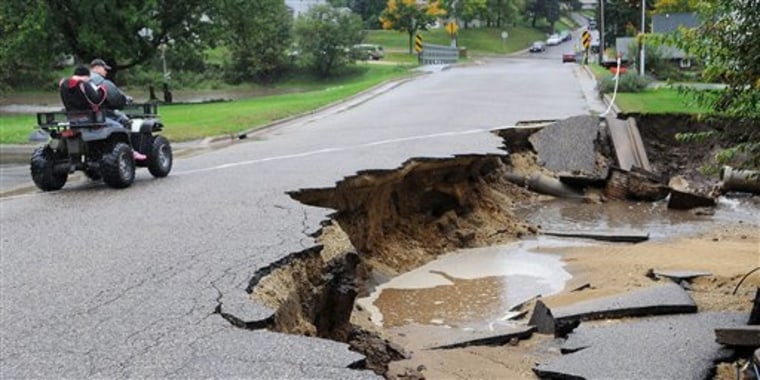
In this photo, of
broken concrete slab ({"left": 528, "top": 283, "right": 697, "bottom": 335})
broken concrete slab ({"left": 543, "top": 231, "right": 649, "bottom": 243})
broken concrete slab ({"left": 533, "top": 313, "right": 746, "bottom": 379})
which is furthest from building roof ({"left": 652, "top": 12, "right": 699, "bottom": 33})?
broken concrete slab ({"left": 533, "top": 313, "right": 746, "bottom": 379})

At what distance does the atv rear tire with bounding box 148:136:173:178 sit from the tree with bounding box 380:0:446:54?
5839cm

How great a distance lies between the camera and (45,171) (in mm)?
11078

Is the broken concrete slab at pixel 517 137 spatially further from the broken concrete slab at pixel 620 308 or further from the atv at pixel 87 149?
the broken concrete slab at pixel 620 308

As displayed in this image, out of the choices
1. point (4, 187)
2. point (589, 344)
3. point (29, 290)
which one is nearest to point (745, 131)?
point (589, 344)

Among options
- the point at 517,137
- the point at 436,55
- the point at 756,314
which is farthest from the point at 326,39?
the point at 756,314

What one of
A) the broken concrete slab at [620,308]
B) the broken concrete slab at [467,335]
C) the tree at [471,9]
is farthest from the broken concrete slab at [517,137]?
the tree at [471,9]

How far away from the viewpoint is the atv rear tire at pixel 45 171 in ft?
36.3

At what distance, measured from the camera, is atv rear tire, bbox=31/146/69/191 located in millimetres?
11062

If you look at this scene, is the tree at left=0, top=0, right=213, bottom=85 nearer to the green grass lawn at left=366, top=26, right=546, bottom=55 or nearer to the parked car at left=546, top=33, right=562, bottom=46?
the green grass lawn at left=366, top=26, right=546, bottom=55

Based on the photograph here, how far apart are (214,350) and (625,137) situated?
15.6 meters

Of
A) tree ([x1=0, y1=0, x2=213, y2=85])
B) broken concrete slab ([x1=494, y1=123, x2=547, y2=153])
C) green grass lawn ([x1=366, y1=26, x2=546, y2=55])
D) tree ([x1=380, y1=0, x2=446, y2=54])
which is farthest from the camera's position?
green grass lawn ([x1=366, y1=26, x2=546, y2=55])

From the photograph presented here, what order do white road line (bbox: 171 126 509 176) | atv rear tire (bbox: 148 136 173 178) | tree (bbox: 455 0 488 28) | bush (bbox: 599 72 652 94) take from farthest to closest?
tree (bbox: 455 0 488 28), bush (bbox: 599 72 652 94), white road line (bbox: 171 126 509 176), atv rear tire (bbox: 148 136 173 178)

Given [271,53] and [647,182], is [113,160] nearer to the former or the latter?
[647,182]

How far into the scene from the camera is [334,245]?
815 cm
